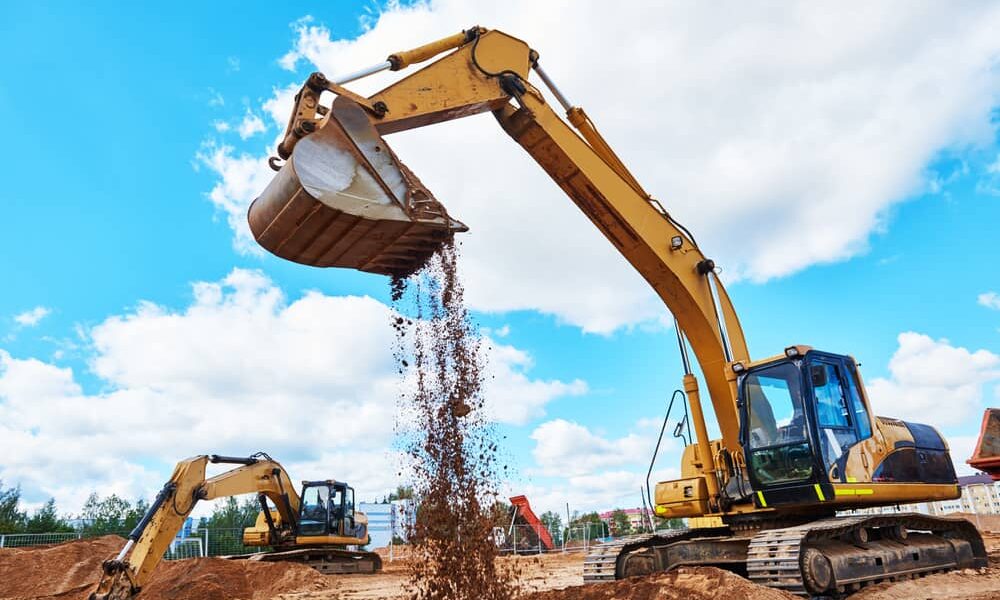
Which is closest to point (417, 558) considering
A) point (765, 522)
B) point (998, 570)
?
point (765, 522)

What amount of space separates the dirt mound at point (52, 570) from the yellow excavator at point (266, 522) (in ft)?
9.68

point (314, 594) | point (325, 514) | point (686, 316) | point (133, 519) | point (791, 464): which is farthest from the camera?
point (133, 519)

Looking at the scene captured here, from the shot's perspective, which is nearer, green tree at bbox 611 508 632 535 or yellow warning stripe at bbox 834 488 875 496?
yellow warning stripe at bbox 834 488 875 496

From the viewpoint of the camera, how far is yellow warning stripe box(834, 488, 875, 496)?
7012 mm

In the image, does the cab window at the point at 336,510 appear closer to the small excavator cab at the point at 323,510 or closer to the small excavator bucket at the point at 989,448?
the small excavator cab at the point at 323,510

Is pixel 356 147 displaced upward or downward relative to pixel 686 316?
upward

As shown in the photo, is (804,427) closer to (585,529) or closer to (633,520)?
(585,529)

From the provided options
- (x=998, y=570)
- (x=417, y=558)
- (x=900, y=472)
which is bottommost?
(x=998, y=570)

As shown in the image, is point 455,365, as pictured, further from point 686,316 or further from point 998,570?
point 998,570

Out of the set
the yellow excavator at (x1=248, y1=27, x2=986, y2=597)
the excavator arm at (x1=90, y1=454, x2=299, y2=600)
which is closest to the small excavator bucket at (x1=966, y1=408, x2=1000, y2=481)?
the yellow excavator at (x1=248, y1=27, x2=986, y2=597)

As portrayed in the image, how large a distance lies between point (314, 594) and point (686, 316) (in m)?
7.61

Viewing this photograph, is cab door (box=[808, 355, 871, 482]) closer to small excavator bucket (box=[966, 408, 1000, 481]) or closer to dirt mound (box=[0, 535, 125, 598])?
small excavator bucket (box=[966, 408, 1000, 481])

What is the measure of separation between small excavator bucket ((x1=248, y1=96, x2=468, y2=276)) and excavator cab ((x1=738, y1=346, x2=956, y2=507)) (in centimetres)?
366

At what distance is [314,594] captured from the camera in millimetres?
11797
